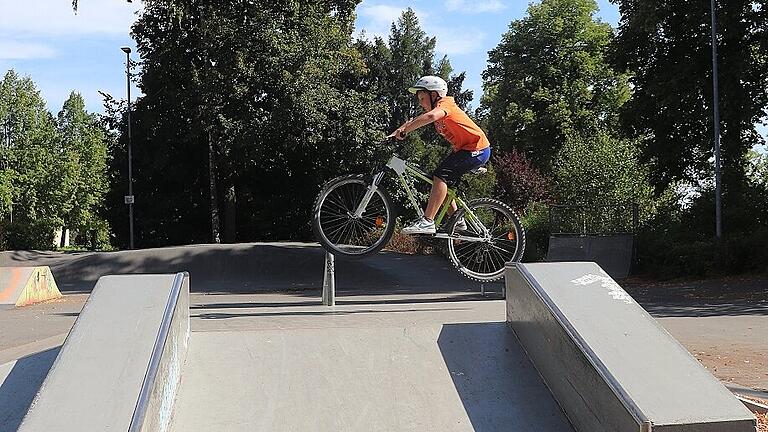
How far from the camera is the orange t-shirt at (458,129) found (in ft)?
24.4

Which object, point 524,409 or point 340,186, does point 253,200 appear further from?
point 524,409

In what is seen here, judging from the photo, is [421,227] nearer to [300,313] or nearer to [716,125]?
[300,313]

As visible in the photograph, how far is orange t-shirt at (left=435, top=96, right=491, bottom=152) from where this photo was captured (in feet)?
24.4

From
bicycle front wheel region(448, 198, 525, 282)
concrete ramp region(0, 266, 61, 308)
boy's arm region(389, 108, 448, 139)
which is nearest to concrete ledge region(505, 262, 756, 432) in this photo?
boy's arm region(389, 108, 448, 139)

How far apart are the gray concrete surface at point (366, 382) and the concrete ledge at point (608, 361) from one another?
272 millimetres

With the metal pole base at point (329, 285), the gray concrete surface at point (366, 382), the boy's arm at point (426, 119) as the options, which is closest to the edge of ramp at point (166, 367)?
the gray concrete surface at point (366, 382)

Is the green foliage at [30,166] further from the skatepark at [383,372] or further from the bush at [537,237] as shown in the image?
the skatepark at [383,372]

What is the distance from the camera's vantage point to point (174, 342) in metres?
4.65

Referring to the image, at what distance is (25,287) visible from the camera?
52.9 ft

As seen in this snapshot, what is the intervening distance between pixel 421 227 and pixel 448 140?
92 cm

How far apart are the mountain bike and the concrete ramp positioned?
10.3m

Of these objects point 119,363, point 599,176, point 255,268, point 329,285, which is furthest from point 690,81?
point 119,363

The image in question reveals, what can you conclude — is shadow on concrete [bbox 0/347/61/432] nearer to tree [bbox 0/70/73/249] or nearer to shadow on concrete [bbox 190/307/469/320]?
shadow on concrete [bbox 190/307/469/320]

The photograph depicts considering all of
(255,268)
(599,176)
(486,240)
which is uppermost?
(599,176)
